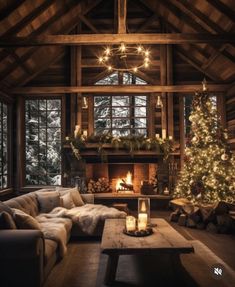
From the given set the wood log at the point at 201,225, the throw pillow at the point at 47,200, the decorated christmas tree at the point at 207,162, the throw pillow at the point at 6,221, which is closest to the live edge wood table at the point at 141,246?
the throw pillow at the point at 6,221

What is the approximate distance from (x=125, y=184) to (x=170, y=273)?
17.6 feet

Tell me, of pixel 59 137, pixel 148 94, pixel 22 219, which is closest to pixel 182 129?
pixel 148 94

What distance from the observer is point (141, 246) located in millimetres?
3750

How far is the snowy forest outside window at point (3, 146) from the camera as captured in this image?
9.14 metres

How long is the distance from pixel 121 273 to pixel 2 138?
6012 millimetres

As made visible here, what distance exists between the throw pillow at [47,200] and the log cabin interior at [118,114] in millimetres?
18

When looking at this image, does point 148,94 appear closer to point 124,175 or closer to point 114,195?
point 124,175

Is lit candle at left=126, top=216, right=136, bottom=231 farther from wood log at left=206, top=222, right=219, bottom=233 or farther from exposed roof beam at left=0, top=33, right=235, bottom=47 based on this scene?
exposed roof beam at left=0, top=33, right=235, bottom=47

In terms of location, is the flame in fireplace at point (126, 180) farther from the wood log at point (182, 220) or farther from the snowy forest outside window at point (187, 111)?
the wood log at point (182, 220)

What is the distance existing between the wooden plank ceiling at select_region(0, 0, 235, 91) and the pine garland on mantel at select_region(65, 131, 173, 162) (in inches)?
67.4

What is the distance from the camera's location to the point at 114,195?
9180 millimetres

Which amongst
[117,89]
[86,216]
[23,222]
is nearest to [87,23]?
[117,89]

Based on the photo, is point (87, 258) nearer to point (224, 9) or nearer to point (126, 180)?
point (126, 180)

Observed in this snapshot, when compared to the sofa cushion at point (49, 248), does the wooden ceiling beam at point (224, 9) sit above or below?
above
